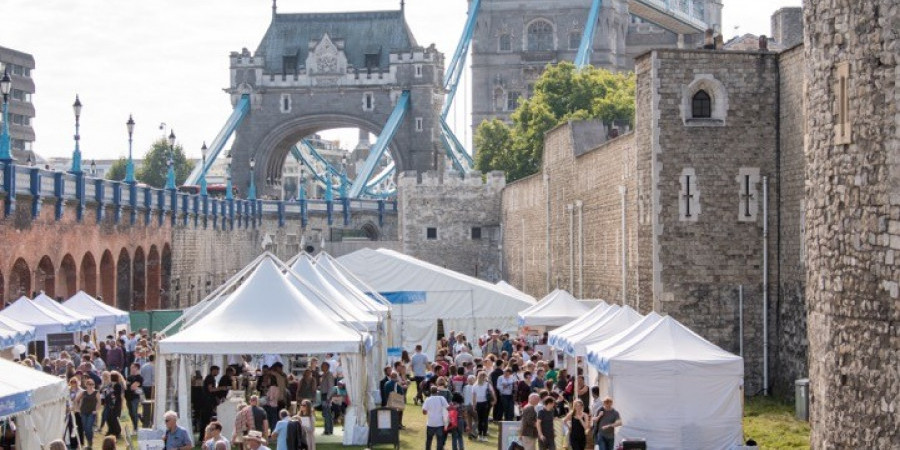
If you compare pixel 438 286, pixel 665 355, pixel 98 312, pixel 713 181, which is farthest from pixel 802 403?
pixel 438 286

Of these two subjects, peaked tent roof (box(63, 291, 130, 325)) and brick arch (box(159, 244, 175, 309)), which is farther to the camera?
brick arch (box(159, 244, 175, 309))

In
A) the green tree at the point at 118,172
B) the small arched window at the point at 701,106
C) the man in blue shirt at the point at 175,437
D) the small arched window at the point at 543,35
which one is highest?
the small arched window at the point at 543,35

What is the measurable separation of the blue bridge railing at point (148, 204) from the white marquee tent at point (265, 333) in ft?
53.3

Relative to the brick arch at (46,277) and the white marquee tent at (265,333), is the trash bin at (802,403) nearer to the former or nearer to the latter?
the white marquee tent at (265,333)

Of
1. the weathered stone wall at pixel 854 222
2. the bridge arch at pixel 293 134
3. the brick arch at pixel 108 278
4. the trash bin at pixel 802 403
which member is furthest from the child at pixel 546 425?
the bridge arch at pixel 293 134

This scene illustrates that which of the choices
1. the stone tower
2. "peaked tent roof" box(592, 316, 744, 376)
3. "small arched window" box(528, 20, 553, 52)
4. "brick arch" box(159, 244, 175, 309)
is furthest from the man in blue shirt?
"small arched window" box(528, 20, 553, 52)

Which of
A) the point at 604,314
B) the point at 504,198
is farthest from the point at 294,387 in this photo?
the point at 504,198

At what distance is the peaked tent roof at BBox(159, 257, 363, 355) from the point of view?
2347 centimetres

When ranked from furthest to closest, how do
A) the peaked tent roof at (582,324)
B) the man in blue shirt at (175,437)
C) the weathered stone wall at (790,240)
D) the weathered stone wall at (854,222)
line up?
the weathered stone wall at (790,240)
the peaked tent roof at (582,324)
the man in blue shirt at (175,437)
the weathered stone wall at (854,222)

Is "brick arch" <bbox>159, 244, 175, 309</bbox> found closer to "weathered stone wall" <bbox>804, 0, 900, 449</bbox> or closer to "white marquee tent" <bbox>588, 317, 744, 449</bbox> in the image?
"white marquee tent" <bbox>588, 317, 744, 449</bbox>

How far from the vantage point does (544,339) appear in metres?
36.0

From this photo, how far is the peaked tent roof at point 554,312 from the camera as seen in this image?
118ft

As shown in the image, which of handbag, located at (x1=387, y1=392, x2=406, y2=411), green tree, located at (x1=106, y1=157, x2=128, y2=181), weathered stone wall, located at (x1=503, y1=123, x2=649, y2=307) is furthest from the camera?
green tree, located at (x1=106, y1=157, x2=128, y2=181)

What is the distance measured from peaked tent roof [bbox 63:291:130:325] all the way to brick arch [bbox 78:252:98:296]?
1236cm
